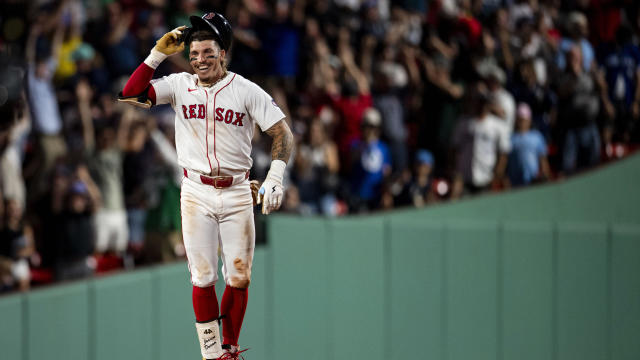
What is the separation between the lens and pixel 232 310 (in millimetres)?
3752

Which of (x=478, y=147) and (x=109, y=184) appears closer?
(x=109, y=184)

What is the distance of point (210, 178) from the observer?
12.1 feet

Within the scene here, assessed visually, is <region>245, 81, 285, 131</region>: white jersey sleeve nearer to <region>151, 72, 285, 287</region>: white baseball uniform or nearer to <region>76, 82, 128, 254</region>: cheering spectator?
<region>151, 72, 285, 287</region>: white baseball uniform

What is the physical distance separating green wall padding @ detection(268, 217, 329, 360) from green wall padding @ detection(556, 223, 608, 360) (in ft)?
8.39

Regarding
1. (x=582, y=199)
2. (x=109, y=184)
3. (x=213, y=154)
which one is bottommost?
(x=582, y=199)

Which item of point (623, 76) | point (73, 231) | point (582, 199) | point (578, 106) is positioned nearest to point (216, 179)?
point (73, 231)

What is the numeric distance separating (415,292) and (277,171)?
706 cm

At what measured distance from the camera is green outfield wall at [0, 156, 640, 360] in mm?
9141

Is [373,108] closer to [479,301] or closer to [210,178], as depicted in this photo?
[479,301]

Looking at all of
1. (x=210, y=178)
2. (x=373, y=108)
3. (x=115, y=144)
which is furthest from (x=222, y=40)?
(x=373, y=108)

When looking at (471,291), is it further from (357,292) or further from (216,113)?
(216,113)

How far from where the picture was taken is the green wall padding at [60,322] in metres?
8.33

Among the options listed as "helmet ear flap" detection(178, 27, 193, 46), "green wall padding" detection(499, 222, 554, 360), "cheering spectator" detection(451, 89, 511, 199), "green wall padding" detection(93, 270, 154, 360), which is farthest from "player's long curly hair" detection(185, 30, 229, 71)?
"cheering spectator" detection(451, 89, 511, 199)

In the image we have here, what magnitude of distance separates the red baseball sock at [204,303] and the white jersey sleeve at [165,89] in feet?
2.49
